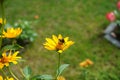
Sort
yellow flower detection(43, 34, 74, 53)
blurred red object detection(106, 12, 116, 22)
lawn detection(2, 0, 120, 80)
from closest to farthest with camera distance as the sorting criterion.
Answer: yellow flower detection(43, 34, 74, 53) → lawn detection(2, 0, 120, 80) → blurred red object detection(106, 12, 116, 22)

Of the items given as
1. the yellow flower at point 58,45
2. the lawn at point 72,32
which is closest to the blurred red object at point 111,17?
the lawn at point 72,32

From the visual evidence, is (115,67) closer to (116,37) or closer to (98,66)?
(98,66)

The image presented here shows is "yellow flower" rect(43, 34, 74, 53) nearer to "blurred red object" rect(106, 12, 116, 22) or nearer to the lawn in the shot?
the lawn

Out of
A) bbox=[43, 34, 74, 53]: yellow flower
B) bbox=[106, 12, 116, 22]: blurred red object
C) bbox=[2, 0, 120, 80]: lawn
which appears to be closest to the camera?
bbox=[43, 34, 74, 53]: yellow flower

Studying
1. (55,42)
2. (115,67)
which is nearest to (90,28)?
(115,67)

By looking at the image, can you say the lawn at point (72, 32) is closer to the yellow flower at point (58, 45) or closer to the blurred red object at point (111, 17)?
the blurred red object at point (111, 17)

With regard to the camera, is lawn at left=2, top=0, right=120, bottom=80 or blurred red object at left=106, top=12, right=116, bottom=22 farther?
blurred red object at left=106, top=12, right=116, bottom=22

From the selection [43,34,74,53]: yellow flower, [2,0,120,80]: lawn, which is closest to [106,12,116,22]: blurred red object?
[2,0,120,80]: lawn

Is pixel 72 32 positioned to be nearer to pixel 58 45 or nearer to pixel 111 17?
pixel 111 17

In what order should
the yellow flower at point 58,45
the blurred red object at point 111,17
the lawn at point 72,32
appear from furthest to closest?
the blurred red object at point 111,17
the lawn at point 72,32
the yellow flower at point 58,45
